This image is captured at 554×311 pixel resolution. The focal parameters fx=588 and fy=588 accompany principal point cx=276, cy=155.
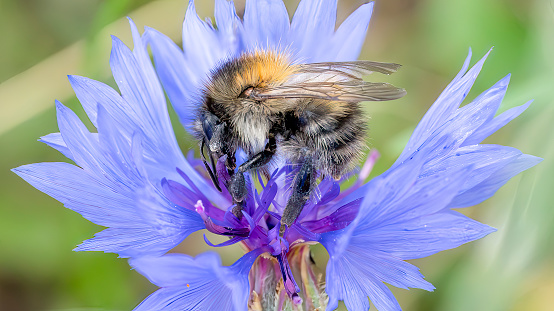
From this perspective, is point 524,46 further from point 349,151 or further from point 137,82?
point 137,82

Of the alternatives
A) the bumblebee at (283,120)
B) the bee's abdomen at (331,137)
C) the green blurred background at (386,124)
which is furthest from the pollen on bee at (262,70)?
the green blurred background at (386,124)

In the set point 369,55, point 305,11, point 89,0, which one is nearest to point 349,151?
point 305,11

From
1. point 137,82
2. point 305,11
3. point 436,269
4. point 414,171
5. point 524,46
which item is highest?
point 524,46

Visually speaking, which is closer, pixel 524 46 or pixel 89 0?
pixel 524 46

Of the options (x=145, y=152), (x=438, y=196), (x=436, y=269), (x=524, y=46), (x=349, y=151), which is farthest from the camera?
(x=524, y=46)

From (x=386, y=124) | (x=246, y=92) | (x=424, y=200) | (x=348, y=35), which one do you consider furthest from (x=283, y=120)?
(x=386, y=124)

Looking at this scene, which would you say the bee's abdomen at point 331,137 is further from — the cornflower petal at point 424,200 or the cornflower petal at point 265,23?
the cornflower petal at point 265,23
